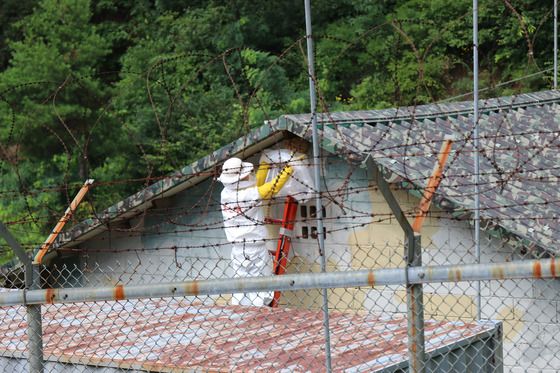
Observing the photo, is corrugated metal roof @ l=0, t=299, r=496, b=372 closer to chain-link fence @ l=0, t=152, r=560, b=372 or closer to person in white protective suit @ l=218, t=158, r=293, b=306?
chain-link fence @ l=0, t=152, r=560, b=372

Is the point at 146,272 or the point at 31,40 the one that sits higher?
the point at 31,40

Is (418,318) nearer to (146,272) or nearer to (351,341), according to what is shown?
(351,341)

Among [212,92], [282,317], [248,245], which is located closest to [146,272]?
[248,245]

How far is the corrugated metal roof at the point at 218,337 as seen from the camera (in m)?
5.79

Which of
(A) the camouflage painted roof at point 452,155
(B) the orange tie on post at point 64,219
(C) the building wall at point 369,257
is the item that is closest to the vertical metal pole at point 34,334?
(B) the orange tie on post at point 64,219

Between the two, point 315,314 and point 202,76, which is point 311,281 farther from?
point 202,76

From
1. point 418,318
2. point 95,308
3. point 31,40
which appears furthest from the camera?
point 31,40

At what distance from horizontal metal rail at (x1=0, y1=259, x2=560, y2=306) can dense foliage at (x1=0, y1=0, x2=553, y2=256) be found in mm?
11336

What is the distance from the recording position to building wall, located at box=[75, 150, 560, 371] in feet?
25.5

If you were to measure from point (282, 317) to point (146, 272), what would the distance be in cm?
319

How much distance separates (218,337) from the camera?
647 centimetres

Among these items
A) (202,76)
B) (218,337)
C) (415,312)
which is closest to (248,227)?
(218,337)

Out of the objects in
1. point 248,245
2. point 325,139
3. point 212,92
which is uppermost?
point 212,92

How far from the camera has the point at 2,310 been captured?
25.8 ft
